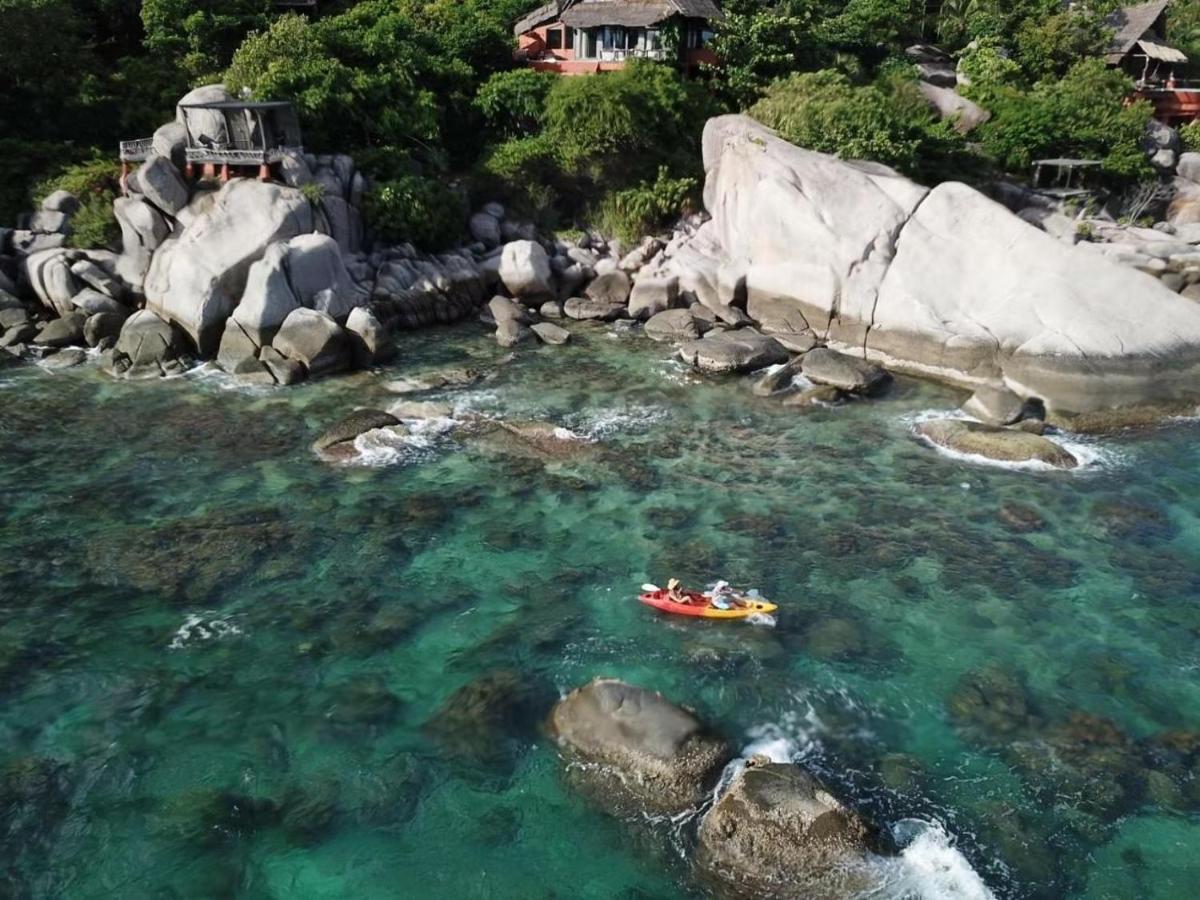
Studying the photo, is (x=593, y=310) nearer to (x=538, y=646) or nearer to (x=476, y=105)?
(x=476, y=105)

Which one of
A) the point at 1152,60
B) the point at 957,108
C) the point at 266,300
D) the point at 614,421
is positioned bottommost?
the point at 614,421

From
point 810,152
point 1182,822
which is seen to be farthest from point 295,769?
point 810,152

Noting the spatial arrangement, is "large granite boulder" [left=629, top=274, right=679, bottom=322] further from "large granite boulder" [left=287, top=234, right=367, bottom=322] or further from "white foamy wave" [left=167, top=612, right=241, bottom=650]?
"white foamy wave" [left=167, top=612, right=241, bottom=650]

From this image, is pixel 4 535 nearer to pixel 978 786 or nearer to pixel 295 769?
pixel 295 769

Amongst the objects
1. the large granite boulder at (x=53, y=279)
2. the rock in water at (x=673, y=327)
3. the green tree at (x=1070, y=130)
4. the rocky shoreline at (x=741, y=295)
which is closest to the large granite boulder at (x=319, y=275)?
the rocky shoreline at (x=741, y=295)

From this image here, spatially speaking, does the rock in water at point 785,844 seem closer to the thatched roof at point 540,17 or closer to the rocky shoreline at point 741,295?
the rocky shoreline at point 741,295

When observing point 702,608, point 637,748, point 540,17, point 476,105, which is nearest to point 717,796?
point 637,748

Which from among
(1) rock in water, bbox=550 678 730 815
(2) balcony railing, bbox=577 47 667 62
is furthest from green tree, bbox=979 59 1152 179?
(1) rock in water, bbox=550 678 730 815
